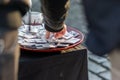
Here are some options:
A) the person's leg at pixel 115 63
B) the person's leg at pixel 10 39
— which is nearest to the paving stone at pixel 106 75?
the person's leg at pixel 10 39

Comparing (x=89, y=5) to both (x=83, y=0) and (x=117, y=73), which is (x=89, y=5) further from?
(x=117, y=73)

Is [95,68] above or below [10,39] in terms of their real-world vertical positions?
below

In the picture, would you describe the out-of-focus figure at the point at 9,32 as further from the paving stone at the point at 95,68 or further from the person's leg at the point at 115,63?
the paving stone at the point at 95,68

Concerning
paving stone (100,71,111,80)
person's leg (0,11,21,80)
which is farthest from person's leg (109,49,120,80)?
paving stone (100,71,111,80)

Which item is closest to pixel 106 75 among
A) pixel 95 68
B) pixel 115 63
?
pixel 95 68

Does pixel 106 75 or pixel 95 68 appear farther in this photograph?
pixel 95 68

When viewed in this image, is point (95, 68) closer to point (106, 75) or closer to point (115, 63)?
point (106, 75)

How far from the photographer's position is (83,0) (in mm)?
1357

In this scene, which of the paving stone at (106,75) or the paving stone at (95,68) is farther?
the paving stone at (95,68)

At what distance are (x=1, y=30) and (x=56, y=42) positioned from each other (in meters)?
0.72

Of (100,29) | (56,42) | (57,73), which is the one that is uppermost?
(100,29)

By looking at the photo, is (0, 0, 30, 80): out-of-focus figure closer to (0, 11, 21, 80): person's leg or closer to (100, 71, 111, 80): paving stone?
(0, 11, 21, 80): person's leg

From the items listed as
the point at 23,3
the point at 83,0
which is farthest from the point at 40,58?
the point at 83,0

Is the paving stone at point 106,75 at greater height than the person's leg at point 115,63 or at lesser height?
lesser
